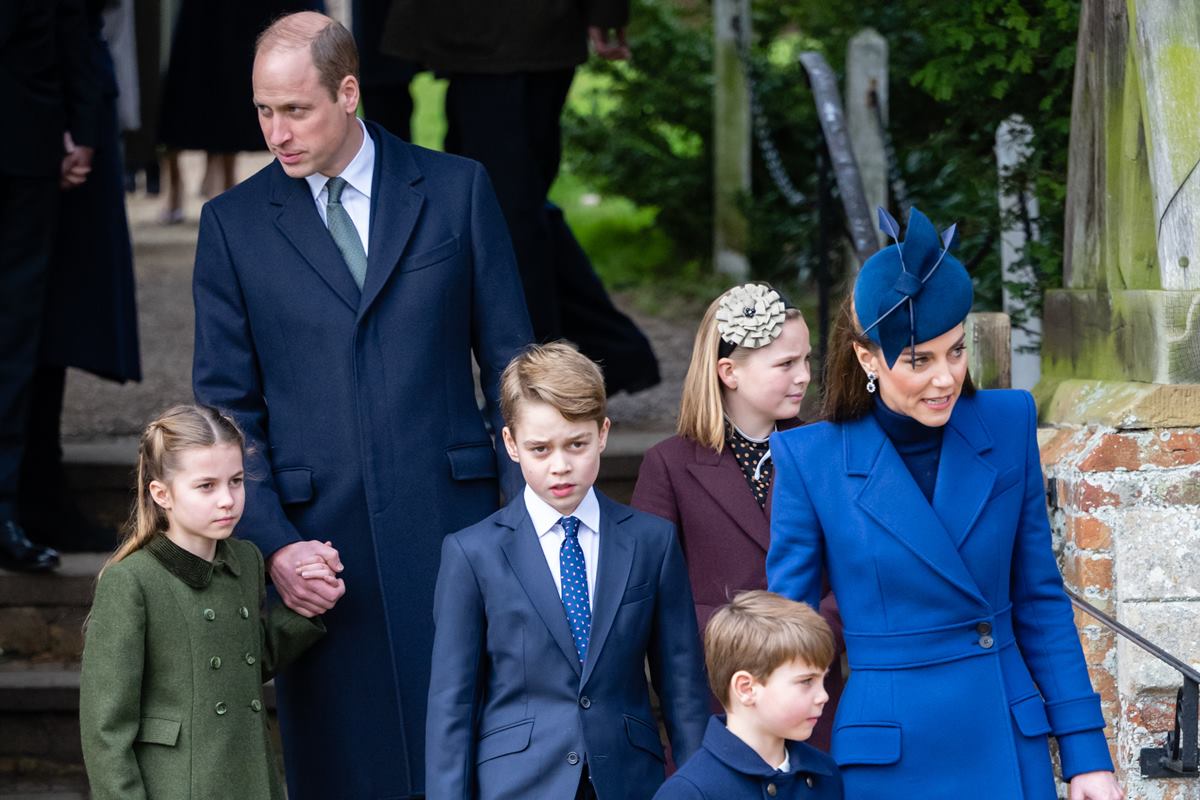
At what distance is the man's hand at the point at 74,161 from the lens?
5355 millimetres

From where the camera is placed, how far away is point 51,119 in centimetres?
524

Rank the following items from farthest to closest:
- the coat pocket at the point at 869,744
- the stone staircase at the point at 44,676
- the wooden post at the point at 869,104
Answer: the wooden post at the point at 869,104, the stone staircase at the point at 44,676, the coat pocket at the point at 869,744

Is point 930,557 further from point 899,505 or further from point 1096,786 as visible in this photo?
point 1096,786

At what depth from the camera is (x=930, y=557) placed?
3062 mm

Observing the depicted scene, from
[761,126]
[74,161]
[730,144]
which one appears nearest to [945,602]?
[74,161]

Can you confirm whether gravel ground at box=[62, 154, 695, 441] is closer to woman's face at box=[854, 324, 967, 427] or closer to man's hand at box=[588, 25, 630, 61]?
man's hand at box=[588, 25, 630, 61]

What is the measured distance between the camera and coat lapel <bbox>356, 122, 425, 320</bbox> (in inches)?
147

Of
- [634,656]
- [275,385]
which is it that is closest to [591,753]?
[634,656]

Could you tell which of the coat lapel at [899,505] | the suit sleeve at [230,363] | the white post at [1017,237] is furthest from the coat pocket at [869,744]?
the white post at [1017,237]

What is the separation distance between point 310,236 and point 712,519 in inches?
38.6

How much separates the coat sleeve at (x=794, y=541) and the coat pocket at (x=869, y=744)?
23 centimetres

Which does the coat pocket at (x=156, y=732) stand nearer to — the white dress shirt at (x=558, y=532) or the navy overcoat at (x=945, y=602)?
the white dress shirt at (x=558, y=532)

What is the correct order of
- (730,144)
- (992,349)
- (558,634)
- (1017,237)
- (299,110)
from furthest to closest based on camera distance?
1. (730,144)
2. (1017,237)
3. (992,349)
4. (299,110)
5. (558,634)

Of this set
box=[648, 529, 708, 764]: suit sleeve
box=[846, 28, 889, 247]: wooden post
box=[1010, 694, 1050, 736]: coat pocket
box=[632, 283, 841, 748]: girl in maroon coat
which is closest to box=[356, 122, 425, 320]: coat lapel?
box=[632, 283, 841, 748]: girl in maroon coat
